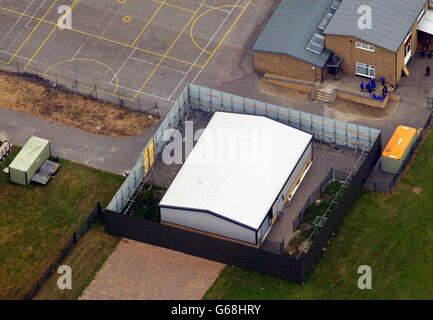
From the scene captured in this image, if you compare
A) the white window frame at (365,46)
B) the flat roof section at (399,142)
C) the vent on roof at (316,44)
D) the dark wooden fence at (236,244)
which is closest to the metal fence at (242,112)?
the flat roof section at (399,142)

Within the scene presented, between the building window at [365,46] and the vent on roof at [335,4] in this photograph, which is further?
the vent on roof at [335,4]

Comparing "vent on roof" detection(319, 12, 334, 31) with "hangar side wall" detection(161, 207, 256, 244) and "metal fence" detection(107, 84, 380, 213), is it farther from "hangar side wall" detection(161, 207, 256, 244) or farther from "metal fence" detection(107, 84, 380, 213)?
"hangar side wall" detection(161, 207, 256, 244)

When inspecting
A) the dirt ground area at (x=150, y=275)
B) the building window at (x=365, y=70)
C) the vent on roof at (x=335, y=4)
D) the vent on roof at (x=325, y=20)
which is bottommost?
the dirt ground area at (x=150, y=275)

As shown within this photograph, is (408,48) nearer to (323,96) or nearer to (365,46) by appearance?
(365,46)

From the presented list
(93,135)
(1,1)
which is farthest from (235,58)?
(1,1)

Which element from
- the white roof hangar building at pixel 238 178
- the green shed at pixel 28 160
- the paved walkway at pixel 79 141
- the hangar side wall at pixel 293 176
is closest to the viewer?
the white roof hangar building at pixel 238 178

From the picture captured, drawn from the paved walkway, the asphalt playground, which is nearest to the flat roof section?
the asphalt playground

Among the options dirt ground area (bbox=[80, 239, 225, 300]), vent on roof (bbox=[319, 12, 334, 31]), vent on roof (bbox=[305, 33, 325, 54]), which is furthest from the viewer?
vent on roof (bbox=[319, 12, 334, 31])

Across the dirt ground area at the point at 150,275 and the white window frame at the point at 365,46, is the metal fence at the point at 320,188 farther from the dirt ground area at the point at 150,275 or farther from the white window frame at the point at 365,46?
the white window frame at the point at 365,46
